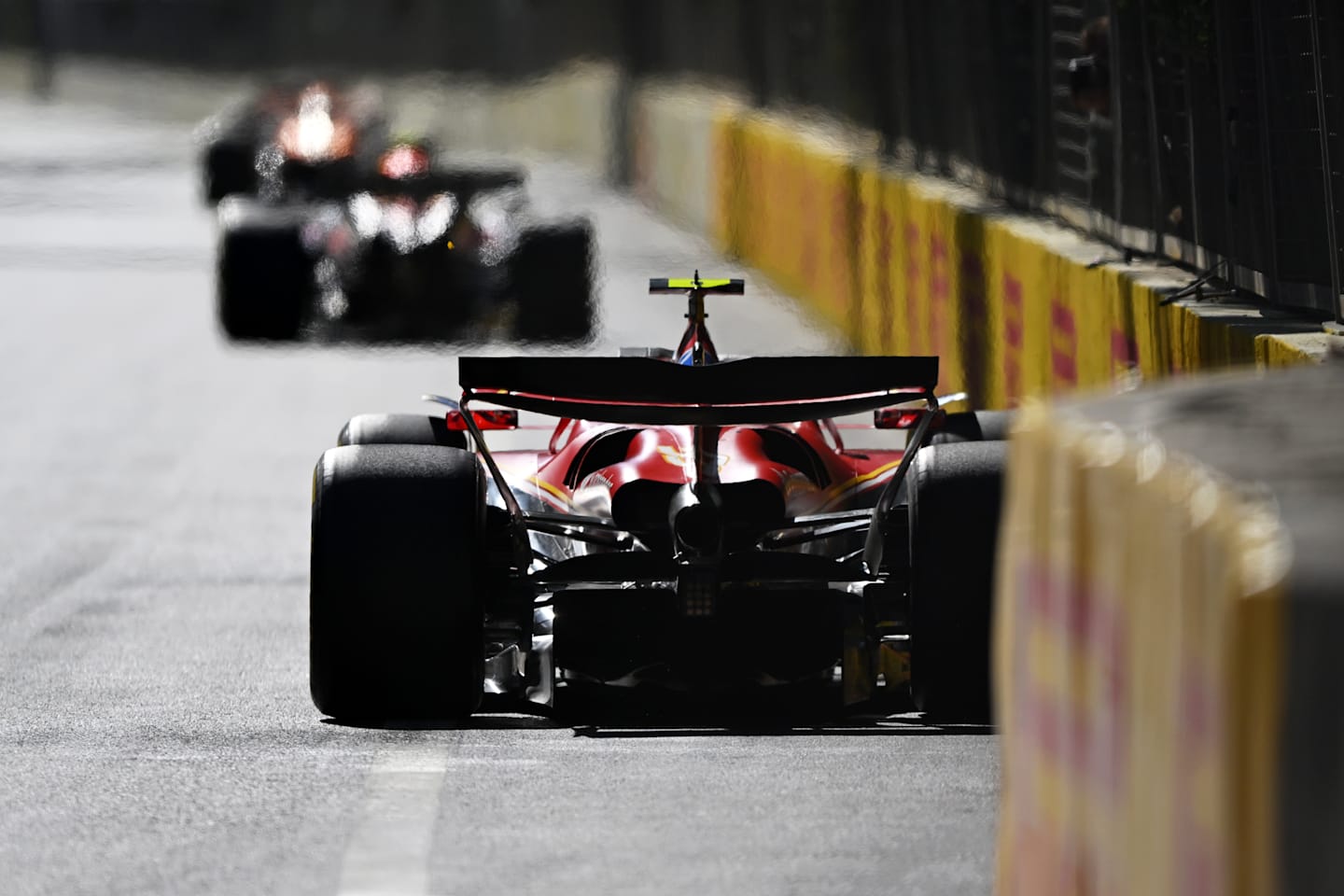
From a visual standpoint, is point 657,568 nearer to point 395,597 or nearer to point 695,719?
point 695,719

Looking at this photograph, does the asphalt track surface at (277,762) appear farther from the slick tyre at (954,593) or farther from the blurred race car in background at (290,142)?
the blurred race car in background at (290,142)

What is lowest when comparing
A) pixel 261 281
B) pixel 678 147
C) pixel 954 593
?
pixel 954 593

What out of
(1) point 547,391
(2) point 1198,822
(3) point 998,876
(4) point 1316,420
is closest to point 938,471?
(1) point 547,391

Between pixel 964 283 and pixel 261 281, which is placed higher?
pixel 261 281

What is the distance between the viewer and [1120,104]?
502 inches

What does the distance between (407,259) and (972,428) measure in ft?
41.1

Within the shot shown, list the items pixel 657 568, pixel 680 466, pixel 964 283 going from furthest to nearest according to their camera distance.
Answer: pixel 964 283, pixel 680 466, pixel 657 568

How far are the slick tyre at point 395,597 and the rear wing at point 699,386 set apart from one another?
1.12 ft

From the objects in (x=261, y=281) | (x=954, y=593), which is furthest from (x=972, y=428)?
(x=261, y=281)

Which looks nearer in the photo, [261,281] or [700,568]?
[700,568]

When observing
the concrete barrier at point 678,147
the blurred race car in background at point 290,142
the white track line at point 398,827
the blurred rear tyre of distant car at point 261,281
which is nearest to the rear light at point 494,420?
the white track line at point 398,827

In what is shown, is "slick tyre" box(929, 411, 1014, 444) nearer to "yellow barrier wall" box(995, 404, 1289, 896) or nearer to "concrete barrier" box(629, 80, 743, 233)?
"yellow barrier wall" box(995, 404, 1289, 896)

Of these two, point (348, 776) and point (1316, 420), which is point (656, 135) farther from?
point (1316, 420)

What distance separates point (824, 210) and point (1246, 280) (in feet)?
38.1
